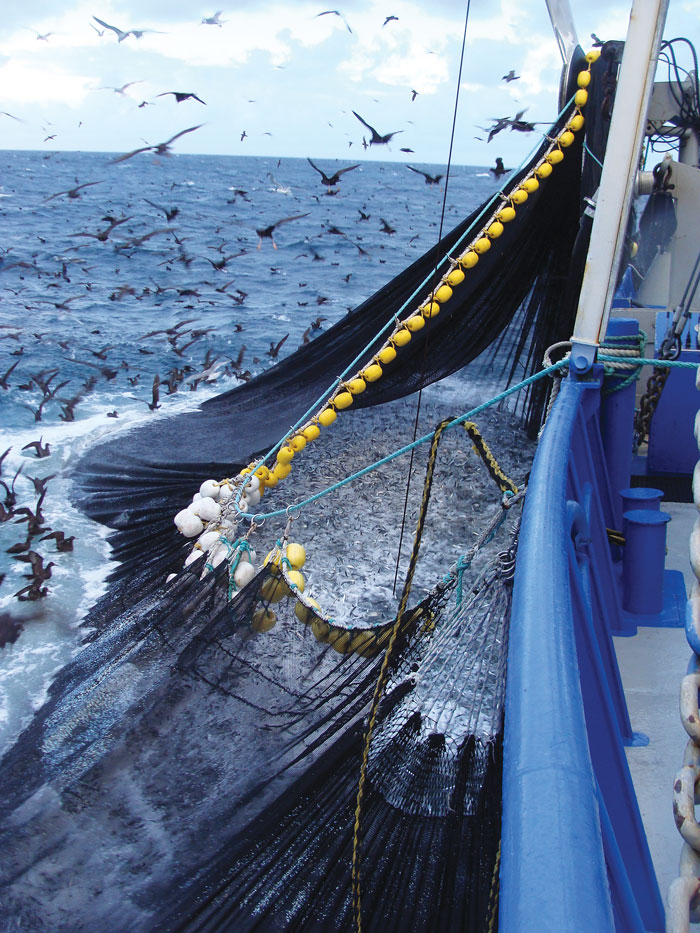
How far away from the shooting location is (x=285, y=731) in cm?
304

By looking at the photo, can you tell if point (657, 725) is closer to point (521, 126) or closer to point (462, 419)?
point (462, 419)

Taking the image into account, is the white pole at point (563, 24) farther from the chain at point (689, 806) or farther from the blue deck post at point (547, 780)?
the chain at point (689, 806)

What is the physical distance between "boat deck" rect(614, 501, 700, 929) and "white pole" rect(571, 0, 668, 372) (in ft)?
3.84

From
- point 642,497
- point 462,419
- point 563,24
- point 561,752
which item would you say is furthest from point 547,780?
point 563,24

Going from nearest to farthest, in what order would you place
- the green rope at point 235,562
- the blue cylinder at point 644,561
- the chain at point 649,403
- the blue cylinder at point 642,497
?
the blue cylinder at point 644,561
the blue cylinder at point 642,497
the green rope at point 235,562
the chain at point 649,403

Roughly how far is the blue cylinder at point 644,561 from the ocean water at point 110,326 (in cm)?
330

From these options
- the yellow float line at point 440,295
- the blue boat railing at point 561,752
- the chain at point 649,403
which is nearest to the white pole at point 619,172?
the blue boat railing at point 561,752

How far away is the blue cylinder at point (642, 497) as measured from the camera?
3484 millimetres

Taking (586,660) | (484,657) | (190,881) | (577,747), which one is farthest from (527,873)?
(190,881)

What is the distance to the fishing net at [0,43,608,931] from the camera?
226cm

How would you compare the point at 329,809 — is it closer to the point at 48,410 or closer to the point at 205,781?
the point at 205,781

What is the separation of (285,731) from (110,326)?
1584cm

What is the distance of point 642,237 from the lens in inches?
313

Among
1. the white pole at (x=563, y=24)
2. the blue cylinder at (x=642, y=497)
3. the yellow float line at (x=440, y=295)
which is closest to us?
the blue cylinder at (x=642, y=497)
